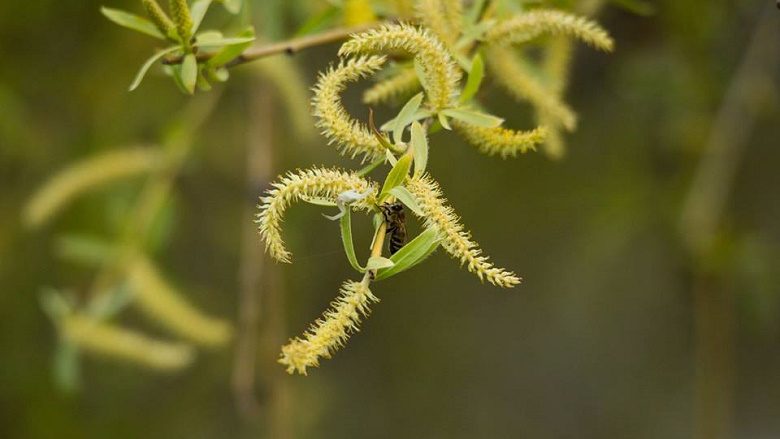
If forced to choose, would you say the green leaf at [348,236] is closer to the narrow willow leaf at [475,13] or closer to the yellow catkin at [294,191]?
the yellow catkin at [294,191]

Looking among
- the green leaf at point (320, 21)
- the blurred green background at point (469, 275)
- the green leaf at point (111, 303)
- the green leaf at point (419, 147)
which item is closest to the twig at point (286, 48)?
the green leaf at point (320, 21)

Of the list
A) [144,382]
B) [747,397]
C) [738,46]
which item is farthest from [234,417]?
[738,46]

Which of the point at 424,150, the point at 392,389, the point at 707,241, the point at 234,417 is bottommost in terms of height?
the point at 234,417

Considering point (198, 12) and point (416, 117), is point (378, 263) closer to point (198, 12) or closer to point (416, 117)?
point (416, 117)

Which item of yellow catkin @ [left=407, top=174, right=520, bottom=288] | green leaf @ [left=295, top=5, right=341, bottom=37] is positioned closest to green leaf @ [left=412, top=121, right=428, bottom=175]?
yellow catkin @ [left=407, top=174, right=520, bottom=288]

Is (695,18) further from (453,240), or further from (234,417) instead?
(234,417)

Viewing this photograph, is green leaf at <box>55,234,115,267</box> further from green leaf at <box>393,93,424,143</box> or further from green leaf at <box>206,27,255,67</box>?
green leaf at <box>393,93,424,143</box>
